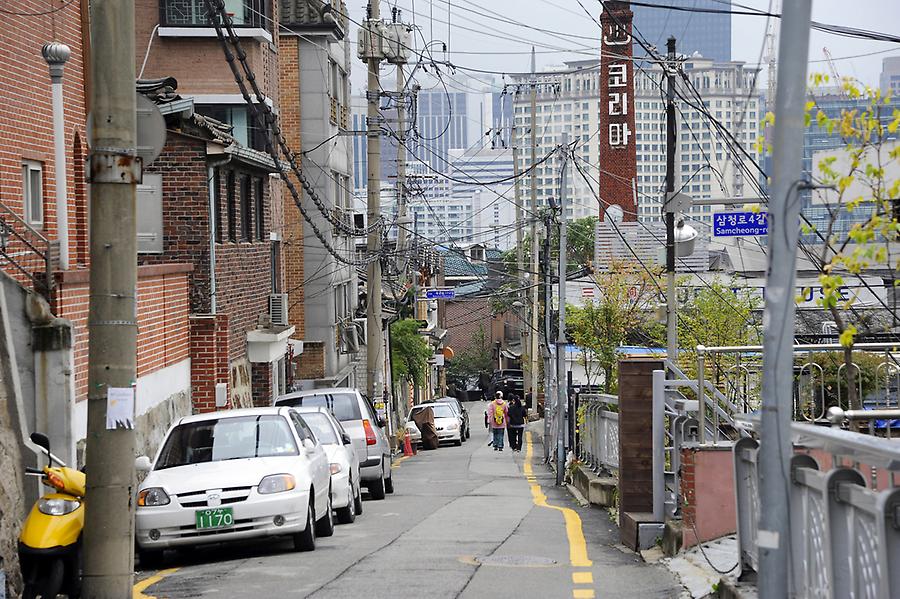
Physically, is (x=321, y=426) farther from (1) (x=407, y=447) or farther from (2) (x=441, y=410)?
(2) (x=441, y=410)

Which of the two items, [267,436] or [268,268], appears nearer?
[267,436]

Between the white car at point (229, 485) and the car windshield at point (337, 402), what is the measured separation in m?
7.87

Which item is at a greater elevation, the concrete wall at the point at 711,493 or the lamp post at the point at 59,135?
the lamp post at the point at 59,135

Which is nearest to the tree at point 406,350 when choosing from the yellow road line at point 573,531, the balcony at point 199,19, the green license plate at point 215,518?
the balcony at point 199,19

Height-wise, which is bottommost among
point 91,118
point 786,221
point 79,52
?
point 786,221

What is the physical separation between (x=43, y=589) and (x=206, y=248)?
12956 millimetres

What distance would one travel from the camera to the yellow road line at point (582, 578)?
10.5 meters

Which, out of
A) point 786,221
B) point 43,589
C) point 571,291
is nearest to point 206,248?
point 43,589

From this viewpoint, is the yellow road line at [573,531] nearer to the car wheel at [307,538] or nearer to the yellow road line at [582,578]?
the yellow road line at [582,578]

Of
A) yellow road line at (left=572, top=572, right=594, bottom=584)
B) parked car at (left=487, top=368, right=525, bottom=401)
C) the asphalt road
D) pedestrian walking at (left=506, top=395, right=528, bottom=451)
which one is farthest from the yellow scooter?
parked car at (left=487, top=368, right=525, bottom=401)

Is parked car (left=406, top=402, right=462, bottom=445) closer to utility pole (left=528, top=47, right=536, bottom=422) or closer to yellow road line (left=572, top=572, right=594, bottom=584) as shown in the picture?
utility pole (left=528, top=47, right=536, bottom=422)

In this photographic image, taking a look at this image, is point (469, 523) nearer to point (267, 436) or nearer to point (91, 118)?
point (267, 436)

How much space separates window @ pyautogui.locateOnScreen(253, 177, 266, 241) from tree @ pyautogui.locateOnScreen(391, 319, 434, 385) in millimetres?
26570

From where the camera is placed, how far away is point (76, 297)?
1360 cm
